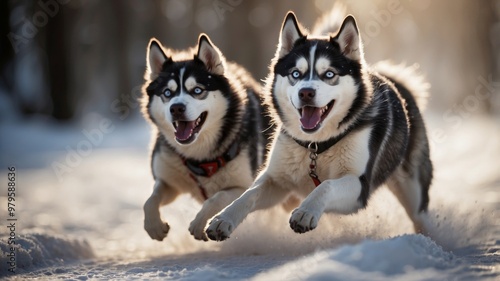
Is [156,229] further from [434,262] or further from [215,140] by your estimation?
[434,262]

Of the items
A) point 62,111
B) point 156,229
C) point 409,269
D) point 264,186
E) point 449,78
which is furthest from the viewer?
point 449,78

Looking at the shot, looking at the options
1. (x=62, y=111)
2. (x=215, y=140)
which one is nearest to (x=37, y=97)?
(x=62, y=111)

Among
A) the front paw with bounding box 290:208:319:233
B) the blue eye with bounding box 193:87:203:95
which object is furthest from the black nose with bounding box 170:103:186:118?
the front paw with bounding box 290:208:319:233

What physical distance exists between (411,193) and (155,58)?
2.39 metres

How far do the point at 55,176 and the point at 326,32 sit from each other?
322 inches

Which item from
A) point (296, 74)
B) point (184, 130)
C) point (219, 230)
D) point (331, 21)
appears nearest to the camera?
point (219, 230)

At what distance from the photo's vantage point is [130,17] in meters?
32.3

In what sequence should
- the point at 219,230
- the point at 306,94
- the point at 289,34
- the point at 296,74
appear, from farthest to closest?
the point at 289,34 → the point at 296,74 → the point at 306,94 → the point at 219,230

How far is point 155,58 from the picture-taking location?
5.81 m

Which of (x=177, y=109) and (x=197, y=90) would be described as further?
(x=197, y=90)

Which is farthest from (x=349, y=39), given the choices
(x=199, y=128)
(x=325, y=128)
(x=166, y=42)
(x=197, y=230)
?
(x=166, y=42)

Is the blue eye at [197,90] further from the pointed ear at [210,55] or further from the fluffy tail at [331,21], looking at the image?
the fluffy tail at [331,21]

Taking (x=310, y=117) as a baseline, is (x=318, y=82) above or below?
above

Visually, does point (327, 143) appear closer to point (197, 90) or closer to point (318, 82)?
point (318, 82)
